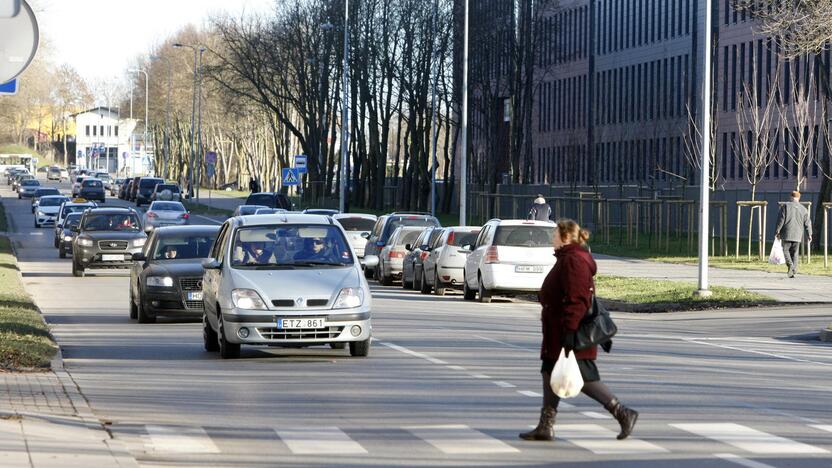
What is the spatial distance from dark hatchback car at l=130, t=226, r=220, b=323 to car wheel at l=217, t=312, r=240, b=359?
5.30 metres

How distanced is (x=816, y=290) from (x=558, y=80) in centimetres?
6858

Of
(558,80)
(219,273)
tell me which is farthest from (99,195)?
(219,273)

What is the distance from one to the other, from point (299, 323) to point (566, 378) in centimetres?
655

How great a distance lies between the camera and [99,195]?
100062mm

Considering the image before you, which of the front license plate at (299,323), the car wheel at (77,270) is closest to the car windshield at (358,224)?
the car wheel at (77,270)

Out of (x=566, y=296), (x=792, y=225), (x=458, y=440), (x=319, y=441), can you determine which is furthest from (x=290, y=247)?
(x=792, y=225)

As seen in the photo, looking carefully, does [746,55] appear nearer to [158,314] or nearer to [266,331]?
[158,314]

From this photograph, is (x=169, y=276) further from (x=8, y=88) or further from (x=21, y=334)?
(x=8, y=88)

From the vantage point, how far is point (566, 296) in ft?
36.6

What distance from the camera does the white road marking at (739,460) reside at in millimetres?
9953

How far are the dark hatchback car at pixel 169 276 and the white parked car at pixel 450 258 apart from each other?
9.48m

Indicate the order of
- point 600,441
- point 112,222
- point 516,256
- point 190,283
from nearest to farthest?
point 600,441 → point 190,283 → point 516,256 → point 112,222

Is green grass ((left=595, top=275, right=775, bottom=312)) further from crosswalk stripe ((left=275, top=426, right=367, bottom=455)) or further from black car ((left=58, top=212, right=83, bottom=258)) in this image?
black car ((left=58, top=212, right=83, bottom=258))

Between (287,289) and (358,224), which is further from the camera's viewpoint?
(358,224)
